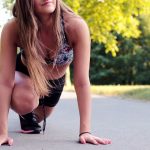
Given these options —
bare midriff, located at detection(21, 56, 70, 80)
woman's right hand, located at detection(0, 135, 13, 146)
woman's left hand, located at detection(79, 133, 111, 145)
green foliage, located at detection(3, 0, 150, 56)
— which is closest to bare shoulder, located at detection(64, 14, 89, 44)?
bare midriff, located at detection(21, 56, 70, 80)

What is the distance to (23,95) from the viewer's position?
4.18m

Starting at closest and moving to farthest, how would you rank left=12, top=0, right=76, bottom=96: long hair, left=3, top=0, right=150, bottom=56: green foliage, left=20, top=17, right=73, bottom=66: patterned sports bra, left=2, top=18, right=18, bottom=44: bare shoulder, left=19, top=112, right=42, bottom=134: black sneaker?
left=12, top=0, right=76, bottom=96: long hair → left=2, top=18, right=18, bottom=44: bare shoulder → left=20, top=17, right=73, bottom=66: patterned sports bra → left=19, top=112, right=42, bottom=134: black sneaker → left=3, top=0, right=150, bottom=56: green foliage

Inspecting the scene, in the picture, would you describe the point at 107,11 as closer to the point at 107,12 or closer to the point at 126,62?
the point at 107,12

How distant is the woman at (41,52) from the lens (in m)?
3.85

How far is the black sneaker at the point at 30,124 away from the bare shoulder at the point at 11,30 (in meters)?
0.88

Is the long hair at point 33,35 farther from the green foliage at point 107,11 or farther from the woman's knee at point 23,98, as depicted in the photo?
the green foliage at point 107,11

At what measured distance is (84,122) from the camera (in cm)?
396

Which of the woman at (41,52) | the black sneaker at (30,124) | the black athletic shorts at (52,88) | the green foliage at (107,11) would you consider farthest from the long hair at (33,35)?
the green foliage at (107,11)

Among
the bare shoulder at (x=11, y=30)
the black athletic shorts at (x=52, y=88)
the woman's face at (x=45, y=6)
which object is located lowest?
the black athletic shorts at (x=52, y=88)

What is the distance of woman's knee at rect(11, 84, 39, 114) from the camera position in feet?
13.6

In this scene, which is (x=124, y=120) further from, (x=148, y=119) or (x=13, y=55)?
(x=13, y=55)

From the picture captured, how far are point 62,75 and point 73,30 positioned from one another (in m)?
0.70

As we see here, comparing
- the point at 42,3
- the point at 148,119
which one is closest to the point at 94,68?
the point at 148,119

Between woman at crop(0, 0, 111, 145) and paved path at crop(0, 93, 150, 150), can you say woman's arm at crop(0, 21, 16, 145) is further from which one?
paved path at crop(0, 93, 150, 150)
